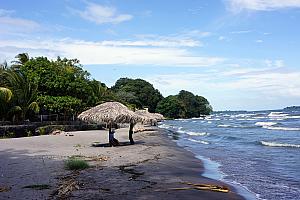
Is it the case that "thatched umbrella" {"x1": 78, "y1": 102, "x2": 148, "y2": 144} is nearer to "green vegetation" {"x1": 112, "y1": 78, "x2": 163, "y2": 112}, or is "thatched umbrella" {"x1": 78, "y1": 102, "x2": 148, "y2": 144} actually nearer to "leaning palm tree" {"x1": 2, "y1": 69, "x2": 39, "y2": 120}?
"leaning palm tree" {"x1": 2, "y1": 69, "x2": 39, "y2": 120}

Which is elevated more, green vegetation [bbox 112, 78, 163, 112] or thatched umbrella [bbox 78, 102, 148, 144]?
green vegetation [bbox 112, 78, 163, 112]

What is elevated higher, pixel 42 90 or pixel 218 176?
pixel 42 90

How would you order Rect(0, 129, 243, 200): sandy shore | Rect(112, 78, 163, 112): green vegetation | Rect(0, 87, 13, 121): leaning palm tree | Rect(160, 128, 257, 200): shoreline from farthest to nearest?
1. Rect(112, 78, 163, 112): green vegetation
2. Rect(0, 87, 13, 121): leaning palm tree
3. Rect(160, 128, 257, 200): shoreline
4. Rect(0, 129, 243, 200): sandy shore

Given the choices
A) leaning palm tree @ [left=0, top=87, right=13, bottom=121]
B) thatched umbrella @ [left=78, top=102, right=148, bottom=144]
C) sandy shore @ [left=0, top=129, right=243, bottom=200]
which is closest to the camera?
sandy shore @ [left=0, top=129, right=243, bottom=200]

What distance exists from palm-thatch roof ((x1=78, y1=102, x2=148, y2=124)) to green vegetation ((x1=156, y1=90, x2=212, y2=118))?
85191 mm

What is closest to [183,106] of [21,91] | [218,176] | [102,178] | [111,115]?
[21,91]

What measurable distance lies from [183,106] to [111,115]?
96.6 meters

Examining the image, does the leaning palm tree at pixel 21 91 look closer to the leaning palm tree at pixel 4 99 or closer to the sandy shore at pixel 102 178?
the leaning palm tree at pixel 4 99

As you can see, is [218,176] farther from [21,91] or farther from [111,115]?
[21,91]

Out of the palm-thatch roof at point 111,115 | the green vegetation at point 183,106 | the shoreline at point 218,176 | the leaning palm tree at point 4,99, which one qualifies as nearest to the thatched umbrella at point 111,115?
the palm-thatch roof at point 111,115

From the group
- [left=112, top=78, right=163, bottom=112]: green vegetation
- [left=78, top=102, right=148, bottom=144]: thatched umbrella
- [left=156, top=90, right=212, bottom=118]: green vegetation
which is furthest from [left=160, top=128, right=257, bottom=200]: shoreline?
[left=156, top=90, right=212, bottom=118]: green vegetation

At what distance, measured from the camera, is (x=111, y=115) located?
1895cm

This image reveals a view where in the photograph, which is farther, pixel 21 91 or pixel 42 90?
pixel 42 90

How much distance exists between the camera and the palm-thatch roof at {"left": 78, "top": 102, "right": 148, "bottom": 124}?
19.0 meters
